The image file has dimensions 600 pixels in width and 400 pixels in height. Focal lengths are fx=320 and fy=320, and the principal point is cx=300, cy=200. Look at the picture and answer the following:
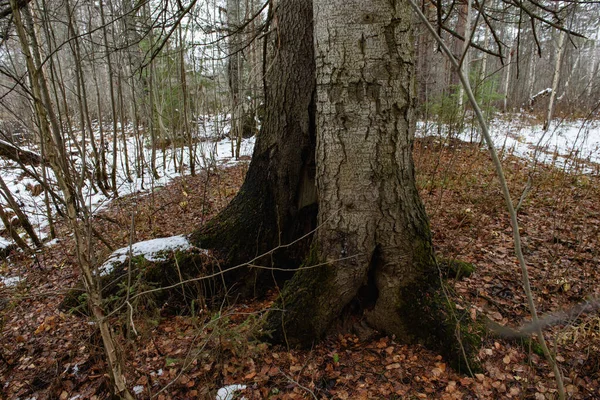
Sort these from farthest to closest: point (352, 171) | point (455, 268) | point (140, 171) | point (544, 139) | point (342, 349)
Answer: point (544, 139) → point (140, 171) → point (455, 268) → point (342, 349) → point (352, 171)

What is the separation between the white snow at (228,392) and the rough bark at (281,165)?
105 centimetres

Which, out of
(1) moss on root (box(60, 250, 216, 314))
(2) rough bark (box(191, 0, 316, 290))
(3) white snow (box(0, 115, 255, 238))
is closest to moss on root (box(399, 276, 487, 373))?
(2) rough bark (box(191, 0, 316, 290))

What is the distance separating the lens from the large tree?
72.6 inches

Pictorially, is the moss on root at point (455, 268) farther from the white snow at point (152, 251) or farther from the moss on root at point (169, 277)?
the white snow at point (152, 251)

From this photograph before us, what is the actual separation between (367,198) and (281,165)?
3.16 feet

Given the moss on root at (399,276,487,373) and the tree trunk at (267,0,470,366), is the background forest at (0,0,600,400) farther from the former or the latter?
the tree trunk at (267,0,470,366)

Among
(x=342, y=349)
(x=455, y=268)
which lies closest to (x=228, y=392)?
(x=342, y=349)

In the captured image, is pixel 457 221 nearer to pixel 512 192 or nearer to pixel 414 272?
pixel 512 192

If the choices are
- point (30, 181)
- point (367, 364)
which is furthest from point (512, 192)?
point (30, 181)

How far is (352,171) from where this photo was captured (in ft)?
6.55

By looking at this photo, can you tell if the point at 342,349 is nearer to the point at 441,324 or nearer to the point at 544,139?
the point at 441,324

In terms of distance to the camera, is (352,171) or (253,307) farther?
(253,307)

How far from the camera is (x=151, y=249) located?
296cm

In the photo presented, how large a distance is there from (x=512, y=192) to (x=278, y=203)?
12.8ft
